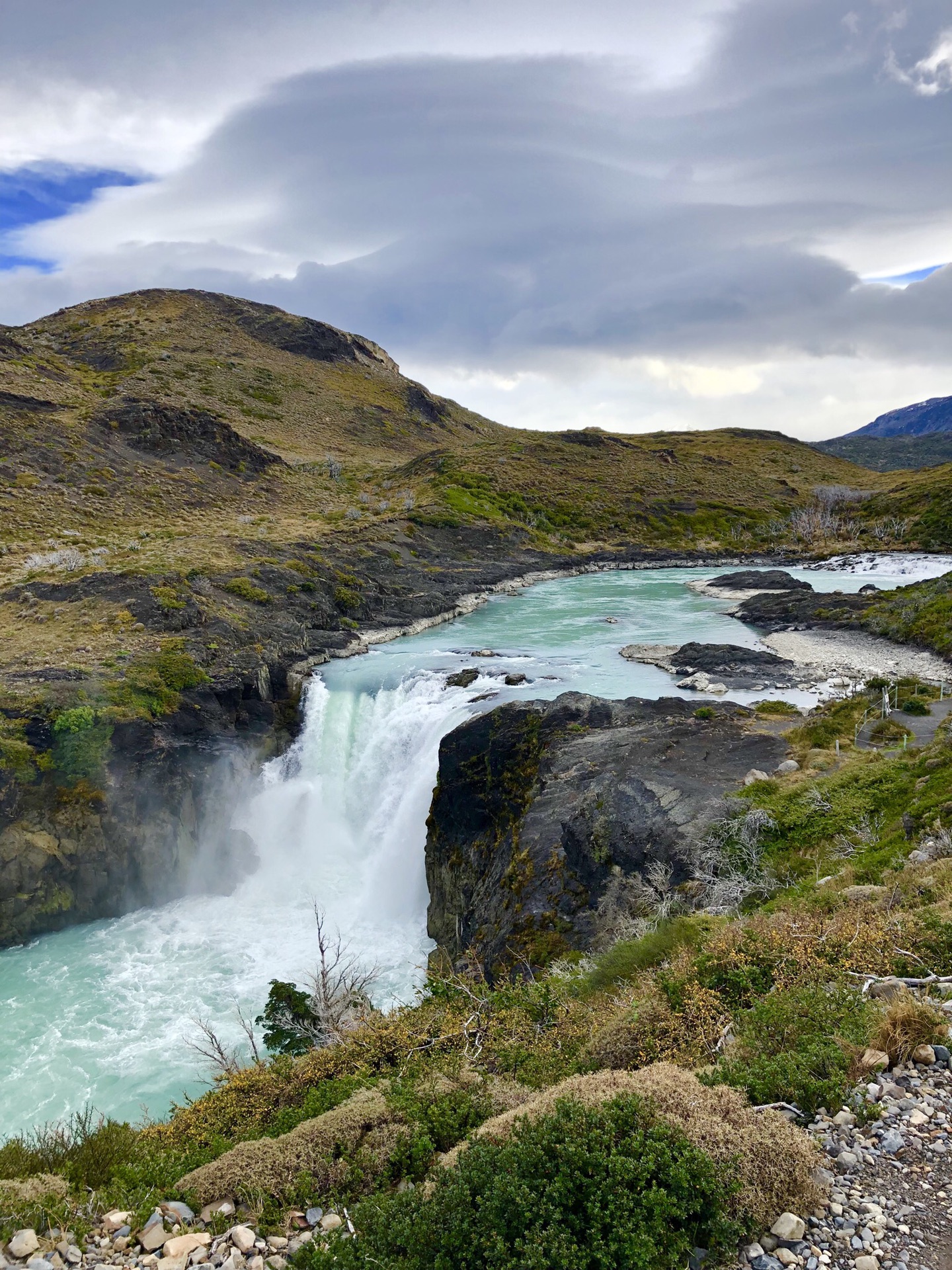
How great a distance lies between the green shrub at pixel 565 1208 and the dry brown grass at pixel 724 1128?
163mm

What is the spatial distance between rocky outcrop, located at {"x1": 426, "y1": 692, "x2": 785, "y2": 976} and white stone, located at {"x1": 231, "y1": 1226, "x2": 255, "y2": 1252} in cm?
904

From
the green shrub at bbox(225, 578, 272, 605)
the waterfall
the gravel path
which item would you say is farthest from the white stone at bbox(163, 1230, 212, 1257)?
the green shrub at bbox(225, 578, 272, 605)

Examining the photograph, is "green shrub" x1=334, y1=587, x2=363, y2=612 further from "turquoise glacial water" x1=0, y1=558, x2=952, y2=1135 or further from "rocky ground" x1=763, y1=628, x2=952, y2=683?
"rocky ground" x1=763, y1=628, x2=952, y2=683

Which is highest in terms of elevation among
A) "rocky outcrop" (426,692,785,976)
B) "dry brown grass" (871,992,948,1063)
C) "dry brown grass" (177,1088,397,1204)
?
"dry brown grass" (871,992,948,1063)

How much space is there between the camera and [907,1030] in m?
5.89

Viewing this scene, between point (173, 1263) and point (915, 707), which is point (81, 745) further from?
point (915, 707)

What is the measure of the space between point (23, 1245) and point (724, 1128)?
5.33m

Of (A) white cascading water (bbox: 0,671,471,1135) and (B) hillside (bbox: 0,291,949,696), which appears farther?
(B) hillside (bbox: 0,291,949,696)

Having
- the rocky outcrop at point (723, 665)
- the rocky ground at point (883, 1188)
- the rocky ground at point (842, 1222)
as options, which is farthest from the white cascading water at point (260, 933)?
the rocky ground at point (883, 1188)

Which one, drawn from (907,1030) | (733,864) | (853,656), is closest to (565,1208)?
(907,1030)

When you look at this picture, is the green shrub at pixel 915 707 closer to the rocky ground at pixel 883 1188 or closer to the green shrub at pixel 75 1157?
the rocky ground at pixel 883 1188

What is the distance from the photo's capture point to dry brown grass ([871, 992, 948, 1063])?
5766 mm

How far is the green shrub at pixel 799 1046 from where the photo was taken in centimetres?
546

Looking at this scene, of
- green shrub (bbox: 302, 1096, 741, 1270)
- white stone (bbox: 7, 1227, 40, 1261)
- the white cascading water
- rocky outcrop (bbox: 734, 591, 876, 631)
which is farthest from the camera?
rocky outcrop (bbox: 734, 591, 876, 631)
